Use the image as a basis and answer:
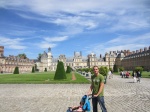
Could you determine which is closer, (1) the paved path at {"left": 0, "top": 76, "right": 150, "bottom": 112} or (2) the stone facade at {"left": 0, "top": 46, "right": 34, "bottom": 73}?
(1) the paved path at {"left": 0, "top": 76, "right": 150, "bottom": 112}

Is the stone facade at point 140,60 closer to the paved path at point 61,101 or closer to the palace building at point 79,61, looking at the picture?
the palace building at point 79,61

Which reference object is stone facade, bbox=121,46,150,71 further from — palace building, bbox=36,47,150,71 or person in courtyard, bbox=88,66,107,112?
person in courtyard, bbox=88,66,107,112

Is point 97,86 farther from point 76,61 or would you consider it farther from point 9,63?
point 76,61

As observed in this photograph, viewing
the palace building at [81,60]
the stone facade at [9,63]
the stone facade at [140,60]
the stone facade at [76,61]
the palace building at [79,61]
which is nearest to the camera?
the stone facade at [140,60]

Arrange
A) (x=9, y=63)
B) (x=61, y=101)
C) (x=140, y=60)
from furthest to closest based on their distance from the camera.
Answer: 1. (x=9, y=63)
2. (x=140, y=60)
3. (x=61, y=101)

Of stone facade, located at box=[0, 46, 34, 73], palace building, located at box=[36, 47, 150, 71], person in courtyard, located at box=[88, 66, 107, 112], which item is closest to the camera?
person in courtyard, located at box=[88, 66, 107, 112]

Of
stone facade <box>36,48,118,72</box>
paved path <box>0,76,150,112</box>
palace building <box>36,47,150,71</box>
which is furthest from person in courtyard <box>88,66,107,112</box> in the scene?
stone facade <box>36,48,118,72</box>

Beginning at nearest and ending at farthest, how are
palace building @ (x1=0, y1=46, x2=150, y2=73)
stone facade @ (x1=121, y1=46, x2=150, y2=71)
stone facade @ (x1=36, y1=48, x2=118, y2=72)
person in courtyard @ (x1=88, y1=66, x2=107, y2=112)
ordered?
person in courtyard @ (x1=88, y1=66, x2=107, y2=112) < stone facade @ (x1=121, y1=46, x2=150, y2=71) < palace building @ (x1=0, y1=46, x2=150, y2=73) < stone facade @ (x1=36, y1=48, x2=118, y2=72)

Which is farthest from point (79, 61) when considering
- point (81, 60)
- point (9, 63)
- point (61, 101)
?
point (61, 101)

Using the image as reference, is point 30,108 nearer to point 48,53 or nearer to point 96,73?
point 96,73

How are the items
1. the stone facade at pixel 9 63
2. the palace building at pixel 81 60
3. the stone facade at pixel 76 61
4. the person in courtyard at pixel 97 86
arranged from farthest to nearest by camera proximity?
the stone facade at pixel 76 61, the palace building at pixel 81 60, the stone facade at pixel 9 63, the person in courtyard at pixel 97 86

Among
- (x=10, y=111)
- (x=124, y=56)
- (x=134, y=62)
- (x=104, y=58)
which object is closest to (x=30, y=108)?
(x=10, y=111)

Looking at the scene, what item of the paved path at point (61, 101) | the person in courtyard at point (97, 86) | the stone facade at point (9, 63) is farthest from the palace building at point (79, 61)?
the person in courtyard at point (97, 86)

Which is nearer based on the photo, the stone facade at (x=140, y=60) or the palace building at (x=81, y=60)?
the stone facade at (x=140, y=60)
